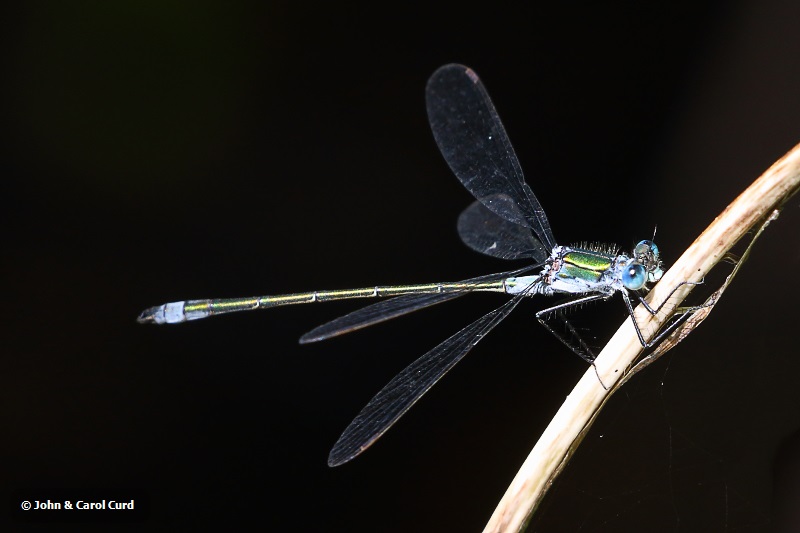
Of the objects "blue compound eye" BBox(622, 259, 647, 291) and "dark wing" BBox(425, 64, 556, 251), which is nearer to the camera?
"blue compound eye" BBox(622, 259, 647, 291)

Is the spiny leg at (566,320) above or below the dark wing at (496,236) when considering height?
below

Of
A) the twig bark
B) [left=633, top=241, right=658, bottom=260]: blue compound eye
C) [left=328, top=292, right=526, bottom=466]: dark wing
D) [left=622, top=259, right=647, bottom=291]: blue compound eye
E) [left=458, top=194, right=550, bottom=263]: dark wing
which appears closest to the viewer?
the twig bark

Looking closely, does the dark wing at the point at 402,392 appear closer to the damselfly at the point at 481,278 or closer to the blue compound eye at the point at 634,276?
the damselfly at the point at 481,278

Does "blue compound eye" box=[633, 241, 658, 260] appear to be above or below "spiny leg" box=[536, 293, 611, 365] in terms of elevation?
above

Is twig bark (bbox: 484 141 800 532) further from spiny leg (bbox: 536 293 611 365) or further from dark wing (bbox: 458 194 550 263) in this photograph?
dark wing (bbox: 458 194 550 263)

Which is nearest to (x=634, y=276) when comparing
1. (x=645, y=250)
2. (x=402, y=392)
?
(x=645, y=250)

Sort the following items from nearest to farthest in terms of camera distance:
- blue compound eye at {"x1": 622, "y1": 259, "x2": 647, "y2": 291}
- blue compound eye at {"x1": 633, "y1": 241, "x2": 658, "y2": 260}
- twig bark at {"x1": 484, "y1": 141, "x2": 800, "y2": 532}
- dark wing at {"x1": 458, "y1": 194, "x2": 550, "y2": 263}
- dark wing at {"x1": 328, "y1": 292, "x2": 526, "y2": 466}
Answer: twig bark at {"x1": 484, "y1": 141, "x2": 800, "y2": 532} < dark wing at {"x1": 328, "y1": 292, "x2": 526, "y2": 466} < blue compound eye at {"x1": 622, "y1": 259, "x2": 647, "y2": 291} < blue compound eye at {"x1": 633, "y1": 241, "x2": 658, "y2": 260} < dark wing at {"x1": 458, "y1": 194, "x2": 550, "y2": 263}

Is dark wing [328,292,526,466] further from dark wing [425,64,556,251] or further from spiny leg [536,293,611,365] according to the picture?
dark wing [425,64,556,251]

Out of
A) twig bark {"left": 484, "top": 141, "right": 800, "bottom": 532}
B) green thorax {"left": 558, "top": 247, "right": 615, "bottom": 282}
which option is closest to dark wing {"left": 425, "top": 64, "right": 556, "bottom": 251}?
green thorax {"left": 558, "top": 247, "right": 615, "bottom": 282}

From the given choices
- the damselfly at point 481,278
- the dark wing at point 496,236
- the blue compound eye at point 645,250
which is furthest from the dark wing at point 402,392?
the blue compound eye at point 645,250

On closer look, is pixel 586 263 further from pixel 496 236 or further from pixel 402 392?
pixel 402 392

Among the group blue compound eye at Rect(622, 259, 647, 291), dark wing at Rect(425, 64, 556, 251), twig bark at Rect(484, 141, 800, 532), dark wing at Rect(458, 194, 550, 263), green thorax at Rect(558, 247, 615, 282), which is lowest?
twig bark at Rect(484, 141, 800, 532)
